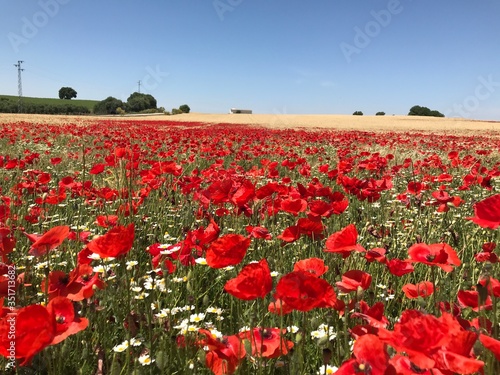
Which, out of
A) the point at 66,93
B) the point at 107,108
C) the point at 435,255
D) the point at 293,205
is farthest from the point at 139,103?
the point at 435,255

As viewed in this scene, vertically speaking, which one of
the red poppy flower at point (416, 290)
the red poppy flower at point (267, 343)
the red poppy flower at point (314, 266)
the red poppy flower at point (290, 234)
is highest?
the red poppy flower at point (314, 266)

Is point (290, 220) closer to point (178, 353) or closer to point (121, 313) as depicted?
point (121, 313)

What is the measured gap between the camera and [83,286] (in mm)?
1346

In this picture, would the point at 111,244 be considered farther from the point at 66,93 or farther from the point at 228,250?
the point at 66,93

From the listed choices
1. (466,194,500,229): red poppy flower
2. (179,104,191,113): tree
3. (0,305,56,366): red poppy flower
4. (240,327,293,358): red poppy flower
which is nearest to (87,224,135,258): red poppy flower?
(0,305,56,366): red poppy flower

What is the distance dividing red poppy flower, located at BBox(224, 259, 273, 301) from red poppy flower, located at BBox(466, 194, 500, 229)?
2.24ft

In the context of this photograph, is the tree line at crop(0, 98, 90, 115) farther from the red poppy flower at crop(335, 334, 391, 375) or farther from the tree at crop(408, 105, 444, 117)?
the red poppy flower at crop(335, 334, 391, 375)

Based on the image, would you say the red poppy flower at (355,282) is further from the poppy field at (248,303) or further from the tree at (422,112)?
the tree at (422,112)

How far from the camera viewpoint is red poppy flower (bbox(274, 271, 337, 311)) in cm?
107

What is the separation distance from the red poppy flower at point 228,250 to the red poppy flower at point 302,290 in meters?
0.32

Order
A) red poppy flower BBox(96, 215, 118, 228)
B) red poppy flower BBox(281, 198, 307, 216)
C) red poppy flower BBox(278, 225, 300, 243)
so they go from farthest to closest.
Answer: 1. red poppy flower BBox(96, 215, 118, 228)
2. red poppy flower BBox(281, 198, 307, 216)
3. red poppy flower BBox(278, 225, 300, 243)

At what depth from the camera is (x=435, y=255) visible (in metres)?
1.42

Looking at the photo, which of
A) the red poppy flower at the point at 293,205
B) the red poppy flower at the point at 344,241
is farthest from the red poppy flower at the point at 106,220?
the red poppy flower at the point at 344,241

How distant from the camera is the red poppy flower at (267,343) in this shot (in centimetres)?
129
